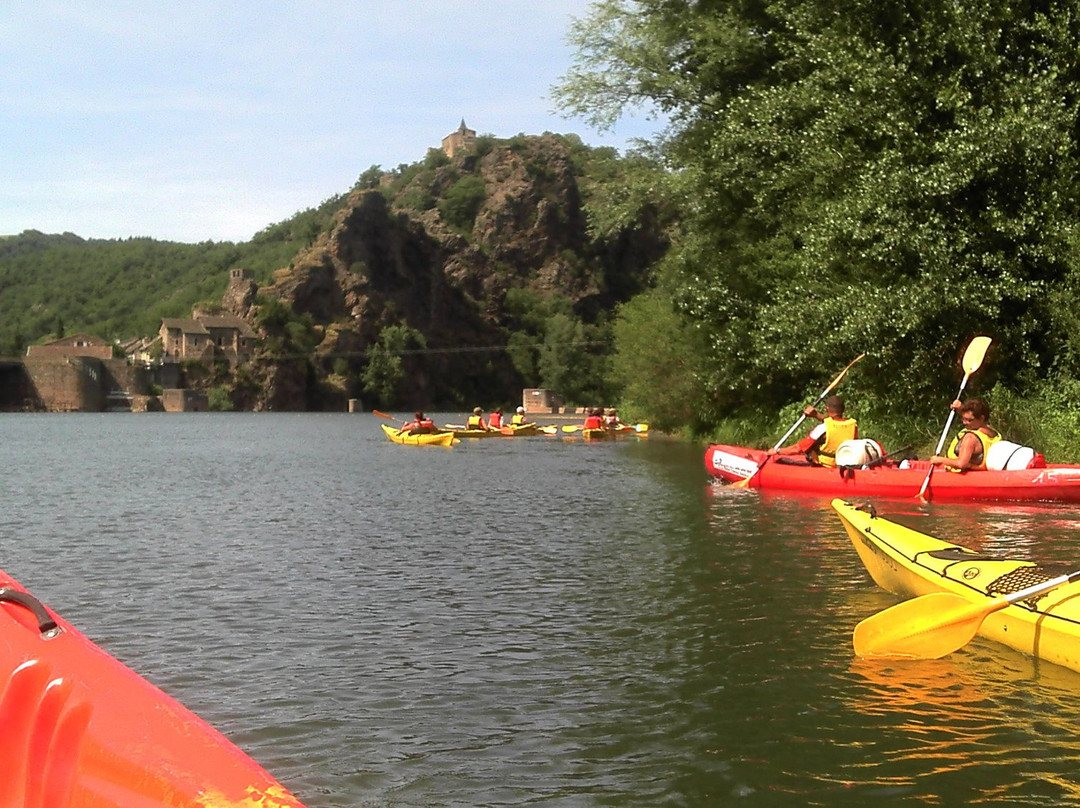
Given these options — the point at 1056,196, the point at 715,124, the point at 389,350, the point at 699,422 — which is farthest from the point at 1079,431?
the point at 389,350

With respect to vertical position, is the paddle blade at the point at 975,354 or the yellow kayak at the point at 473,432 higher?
the paddle blade at the point at 975,354

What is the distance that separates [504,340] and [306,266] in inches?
1231

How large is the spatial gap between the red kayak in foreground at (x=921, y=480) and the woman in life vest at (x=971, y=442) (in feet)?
0.46

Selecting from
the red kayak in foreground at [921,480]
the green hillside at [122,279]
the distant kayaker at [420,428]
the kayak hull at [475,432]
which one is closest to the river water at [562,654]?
the red kayak in foreground at [921,480]

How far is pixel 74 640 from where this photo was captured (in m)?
4.27

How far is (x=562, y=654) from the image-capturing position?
7.97m

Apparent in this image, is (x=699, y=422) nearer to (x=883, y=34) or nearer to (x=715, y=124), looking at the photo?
(x=715, y=124)

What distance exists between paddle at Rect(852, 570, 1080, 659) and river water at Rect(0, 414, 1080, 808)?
16 cm

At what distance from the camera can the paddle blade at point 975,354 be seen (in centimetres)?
1716

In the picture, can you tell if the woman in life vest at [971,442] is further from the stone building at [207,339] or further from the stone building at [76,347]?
the stone building at [207,339]

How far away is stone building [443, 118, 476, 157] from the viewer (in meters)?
183

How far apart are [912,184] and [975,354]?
3198 millimetres

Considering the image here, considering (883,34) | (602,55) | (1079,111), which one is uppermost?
(602,55)

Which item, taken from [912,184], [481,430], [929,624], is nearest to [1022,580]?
[929,624]
